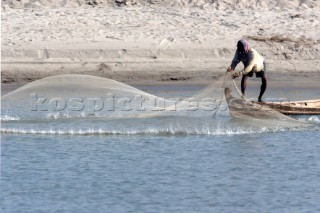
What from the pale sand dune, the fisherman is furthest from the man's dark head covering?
the pale sand dune

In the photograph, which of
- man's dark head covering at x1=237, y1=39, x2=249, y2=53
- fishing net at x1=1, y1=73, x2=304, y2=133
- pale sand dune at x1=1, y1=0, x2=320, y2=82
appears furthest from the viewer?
pale sand dune at x1=1, y1=0, x2=320, y2=82

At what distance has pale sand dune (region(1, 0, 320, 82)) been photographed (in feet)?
64.5

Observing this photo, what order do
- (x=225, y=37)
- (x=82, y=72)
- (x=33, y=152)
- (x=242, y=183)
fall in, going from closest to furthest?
(x=242, y=183)
(x=33, y=152)
(x=82, y=72)
(x=225, y=37)

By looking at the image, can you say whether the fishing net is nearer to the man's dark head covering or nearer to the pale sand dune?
the man's dark head covering

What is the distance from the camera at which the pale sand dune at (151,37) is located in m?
19.7

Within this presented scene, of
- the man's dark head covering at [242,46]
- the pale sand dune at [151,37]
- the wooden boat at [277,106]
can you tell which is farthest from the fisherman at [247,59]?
the pale sand dune at [151,37]

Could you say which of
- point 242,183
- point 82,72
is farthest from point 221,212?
point 82,72

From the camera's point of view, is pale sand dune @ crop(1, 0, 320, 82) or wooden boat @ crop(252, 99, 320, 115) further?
pale sand dune @ crop(1, 0, 320, 82)

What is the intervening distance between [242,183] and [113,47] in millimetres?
8803

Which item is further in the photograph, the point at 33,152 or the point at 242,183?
the point at 33,152

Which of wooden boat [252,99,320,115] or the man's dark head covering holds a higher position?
the man's dark head covering

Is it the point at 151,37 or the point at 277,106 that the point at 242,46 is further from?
the point at 151,37

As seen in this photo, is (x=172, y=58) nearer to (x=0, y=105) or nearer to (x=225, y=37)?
(x=225, y=37)

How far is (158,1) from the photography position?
72.9 ft
